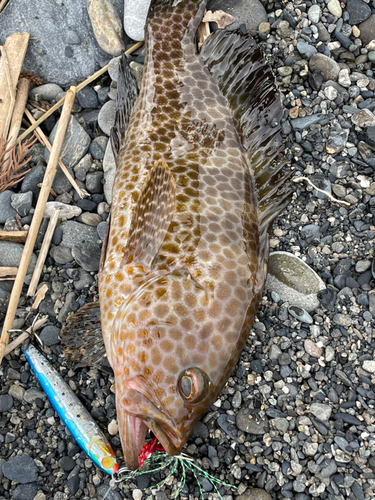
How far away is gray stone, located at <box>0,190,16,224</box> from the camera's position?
4867 mm

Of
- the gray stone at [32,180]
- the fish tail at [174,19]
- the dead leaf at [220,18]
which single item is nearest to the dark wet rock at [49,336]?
the gray stone at [32,180]

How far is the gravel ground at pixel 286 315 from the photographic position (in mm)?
4078

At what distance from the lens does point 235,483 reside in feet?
13.3

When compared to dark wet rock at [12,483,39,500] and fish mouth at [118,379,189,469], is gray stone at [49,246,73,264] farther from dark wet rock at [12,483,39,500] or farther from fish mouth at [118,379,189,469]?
dark wet rock at [12,483,39,500]

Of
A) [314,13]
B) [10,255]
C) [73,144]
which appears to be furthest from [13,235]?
[314,13]

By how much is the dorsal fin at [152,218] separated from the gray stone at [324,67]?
83.7 inches

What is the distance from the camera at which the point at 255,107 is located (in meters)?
4.33

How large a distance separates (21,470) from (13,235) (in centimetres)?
210

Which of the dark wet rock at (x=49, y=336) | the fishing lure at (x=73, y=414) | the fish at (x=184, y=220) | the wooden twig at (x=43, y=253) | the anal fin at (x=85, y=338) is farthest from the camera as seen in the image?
the wooden twig at (x=43, y=253)

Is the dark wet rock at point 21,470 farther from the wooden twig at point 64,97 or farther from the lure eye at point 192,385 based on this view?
the wooden twig at point 64,97

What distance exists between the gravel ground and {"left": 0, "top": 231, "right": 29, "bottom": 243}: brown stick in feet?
0.24

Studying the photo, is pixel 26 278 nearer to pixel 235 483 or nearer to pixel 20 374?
pixel 20 374

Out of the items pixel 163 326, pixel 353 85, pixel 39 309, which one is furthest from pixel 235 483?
pixel 353 85

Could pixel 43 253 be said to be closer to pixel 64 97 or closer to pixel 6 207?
pixel 6 207
